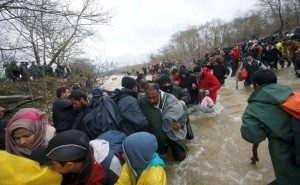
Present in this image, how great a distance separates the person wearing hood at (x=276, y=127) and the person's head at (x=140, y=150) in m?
0.99

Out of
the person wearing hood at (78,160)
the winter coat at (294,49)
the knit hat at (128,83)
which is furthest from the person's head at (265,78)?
the winter coat at (294,49)

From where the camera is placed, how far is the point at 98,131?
3.00m

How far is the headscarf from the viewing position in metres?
2.16

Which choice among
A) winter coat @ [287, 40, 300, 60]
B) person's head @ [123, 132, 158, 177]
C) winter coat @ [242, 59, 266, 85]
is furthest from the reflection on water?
winter coat @ [287, 40, 300, 60]

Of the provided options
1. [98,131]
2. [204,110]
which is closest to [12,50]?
[98,131]

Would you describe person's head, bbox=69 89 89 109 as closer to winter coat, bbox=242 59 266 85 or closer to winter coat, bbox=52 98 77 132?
winter coat, bbox=52 98 77 132

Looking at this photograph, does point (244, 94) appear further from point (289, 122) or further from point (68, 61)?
point (68, 61)

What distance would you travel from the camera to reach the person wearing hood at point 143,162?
2004 mm

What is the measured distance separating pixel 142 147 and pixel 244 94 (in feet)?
21.6

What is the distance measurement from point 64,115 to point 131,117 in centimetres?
118

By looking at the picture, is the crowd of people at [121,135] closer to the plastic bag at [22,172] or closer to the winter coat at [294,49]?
the plastic bag at [22,172]

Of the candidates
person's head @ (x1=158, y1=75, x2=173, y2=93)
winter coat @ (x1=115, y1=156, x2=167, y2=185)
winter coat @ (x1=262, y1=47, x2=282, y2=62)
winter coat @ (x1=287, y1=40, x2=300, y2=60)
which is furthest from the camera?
winter coat @ (x1=262, y1=47, x2=282, y2=62)

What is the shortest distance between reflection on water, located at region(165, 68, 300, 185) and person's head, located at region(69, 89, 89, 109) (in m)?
1.77

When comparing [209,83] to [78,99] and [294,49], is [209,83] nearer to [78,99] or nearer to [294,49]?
[78,99]
